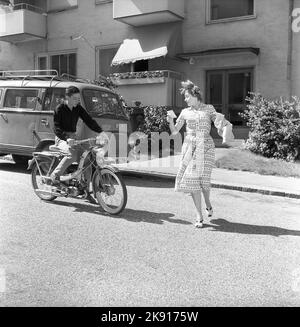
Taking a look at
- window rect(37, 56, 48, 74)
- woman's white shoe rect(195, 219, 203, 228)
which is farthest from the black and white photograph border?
window rect(37, 56, 48, 74)

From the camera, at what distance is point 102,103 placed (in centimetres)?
1075

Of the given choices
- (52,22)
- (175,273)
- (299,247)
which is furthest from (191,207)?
(52,22)

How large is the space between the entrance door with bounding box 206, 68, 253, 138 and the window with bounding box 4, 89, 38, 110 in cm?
795

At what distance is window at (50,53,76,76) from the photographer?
20859mm

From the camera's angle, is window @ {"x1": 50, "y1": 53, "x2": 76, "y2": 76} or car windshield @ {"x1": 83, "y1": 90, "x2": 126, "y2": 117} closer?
car windshield @ {"x1": 83, "y1": 90, "x2": 126, "y2": 117}

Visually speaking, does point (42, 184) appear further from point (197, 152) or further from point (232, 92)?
point (232, 92)

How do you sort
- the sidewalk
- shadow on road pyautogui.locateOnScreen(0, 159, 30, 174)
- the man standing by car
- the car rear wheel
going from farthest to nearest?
the car rear wheel, shadow on road pyautogui.locateOnScreen(0, 159, 30, 174), the sidewalk, the man standing by car

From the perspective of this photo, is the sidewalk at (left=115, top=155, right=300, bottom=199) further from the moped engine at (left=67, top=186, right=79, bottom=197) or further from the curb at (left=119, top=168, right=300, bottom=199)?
the moped engine at (left=67, top=186, right=79, bottom=197)

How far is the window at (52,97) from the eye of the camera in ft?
33.9


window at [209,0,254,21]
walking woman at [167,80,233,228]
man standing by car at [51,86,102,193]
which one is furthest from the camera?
window at [209,0,254,21]

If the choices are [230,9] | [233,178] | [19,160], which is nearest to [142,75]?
[230,9]

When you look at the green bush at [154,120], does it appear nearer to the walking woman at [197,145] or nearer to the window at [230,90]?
the window at [230,90]

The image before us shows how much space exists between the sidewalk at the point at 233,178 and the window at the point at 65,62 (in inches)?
366
